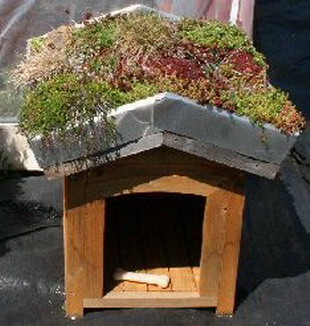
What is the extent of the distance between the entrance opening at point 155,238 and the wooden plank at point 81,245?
0.17 meters

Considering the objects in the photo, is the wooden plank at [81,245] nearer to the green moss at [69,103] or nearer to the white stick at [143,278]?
the white stick at [143,278]

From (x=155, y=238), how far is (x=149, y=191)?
90cm

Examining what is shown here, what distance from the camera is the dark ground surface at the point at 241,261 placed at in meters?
4.13

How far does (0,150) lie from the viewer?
5.50 metres

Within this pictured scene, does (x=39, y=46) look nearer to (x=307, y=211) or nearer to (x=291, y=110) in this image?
(x=291, y=110)

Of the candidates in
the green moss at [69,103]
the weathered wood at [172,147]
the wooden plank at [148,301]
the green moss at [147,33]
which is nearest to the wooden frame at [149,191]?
the wooden plank at [148,301]

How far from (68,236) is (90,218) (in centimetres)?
15

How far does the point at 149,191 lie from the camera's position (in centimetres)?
374

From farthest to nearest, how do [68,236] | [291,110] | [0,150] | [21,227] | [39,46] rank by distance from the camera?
1. [0,150]
2. [21,227]
3. [39,46]
4. [68,236]
5. [291,110]

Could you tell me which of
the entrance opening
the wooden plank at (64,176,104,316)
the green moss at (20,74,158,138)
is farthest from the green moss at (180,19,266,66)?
the entrance opening

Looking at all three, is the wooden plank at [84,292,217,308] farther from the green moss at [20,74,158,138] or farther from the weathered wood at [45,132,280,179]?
the green moss at [20,74,158,138]

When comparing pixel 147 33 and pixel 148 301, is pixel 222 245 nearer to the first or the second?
pixel 148 301

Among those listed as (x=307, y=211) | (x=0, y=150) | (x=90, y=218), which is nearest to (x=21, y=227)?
(x=0, y=150)

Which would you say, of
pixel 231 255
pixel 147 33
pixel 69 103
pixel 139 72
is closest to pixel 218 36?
pixel 147 33
